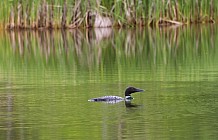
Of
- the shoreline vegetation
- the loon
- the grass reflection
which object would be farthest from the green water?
the shoreline vegetation

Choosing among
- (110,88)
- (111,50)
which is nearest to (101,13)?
(111,50)

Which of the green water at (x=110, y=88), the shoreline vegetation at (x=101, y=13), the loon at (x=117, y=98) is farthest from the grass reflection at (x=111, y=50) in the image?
the loon at (x=117, y=98)

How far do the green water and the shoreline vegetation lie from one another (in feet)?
12.7

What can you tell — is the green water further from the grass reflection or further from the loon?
the loon

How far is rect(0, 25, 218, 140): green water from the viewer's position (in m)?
10.2

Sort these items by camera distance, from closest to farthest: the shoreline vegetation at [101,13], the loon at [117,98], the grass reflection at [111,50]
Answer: the loon at [117,98], the grass reflection at [111,50], the shoreline vegetation at [101,13]

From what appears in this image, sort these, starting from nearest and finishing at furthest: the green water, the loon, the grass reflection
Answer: the green water, the loon, the grass reflection

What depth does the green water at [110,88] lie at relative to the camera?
10.2m

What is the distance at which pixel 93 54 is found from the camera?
70.6 feet

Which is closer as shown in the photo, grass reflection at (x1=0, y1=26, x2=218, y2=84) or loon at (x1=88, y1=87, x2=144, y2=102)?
loon at (x1=88, y1=87, x2=144, y2=102)

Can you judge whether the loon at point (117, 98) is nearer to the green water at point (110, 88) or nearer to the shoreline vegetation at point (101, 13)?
the green water at point (110, 88)

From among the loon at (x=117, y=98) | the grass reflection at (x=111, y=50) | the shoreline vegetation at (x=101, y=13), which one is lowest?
the loon at (x=117, y=98)

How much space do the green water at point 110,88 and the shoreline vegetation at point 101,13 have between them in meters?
3.86

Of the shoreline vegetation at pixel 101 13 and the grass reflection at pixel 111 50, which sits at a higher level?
the shoreline vegetation at pixel 101 13
